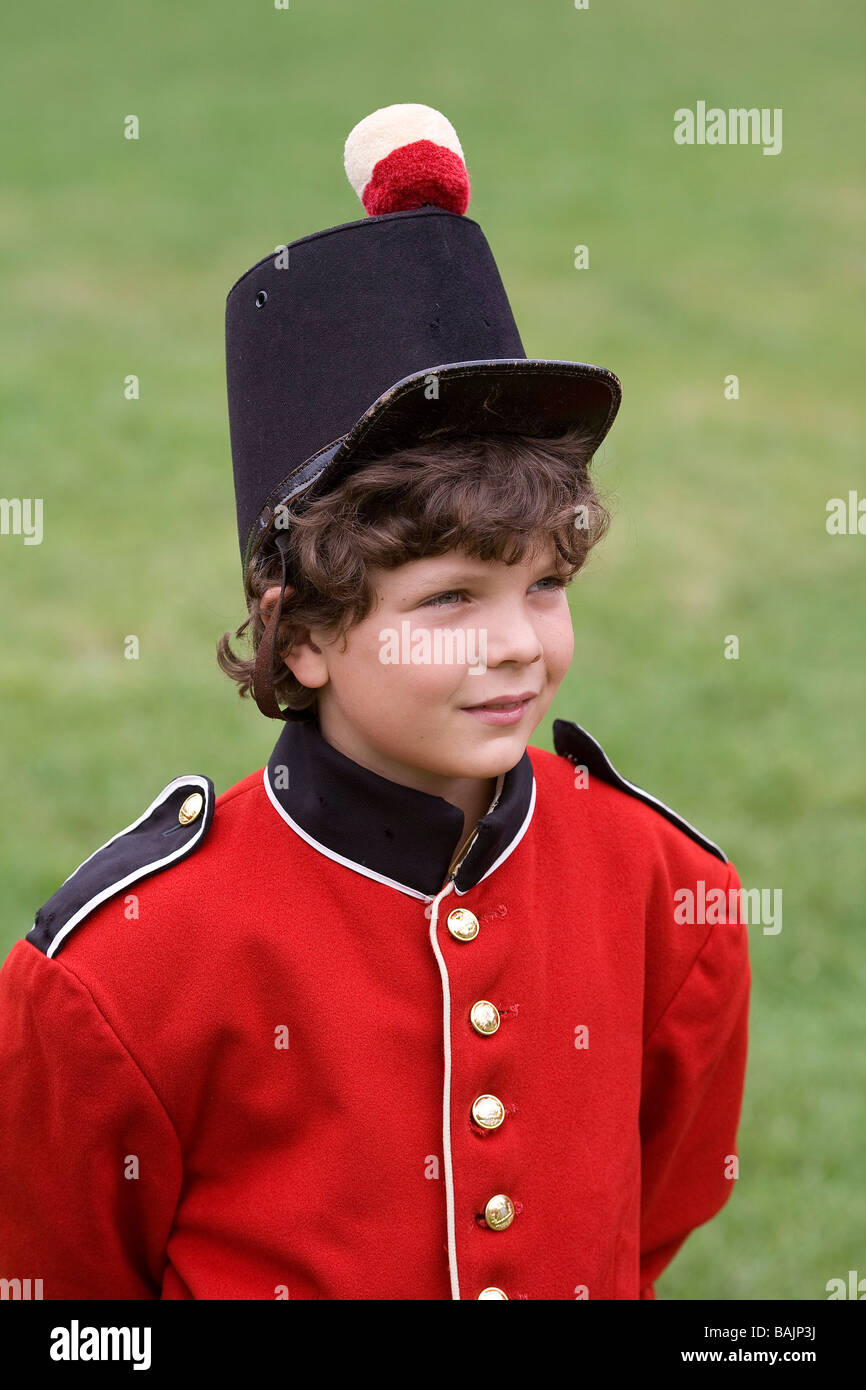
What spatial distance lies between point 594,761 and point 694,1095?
56 centimetres

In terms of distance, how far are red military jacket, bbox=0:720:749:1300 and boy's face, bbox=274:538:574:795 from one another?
10 cm

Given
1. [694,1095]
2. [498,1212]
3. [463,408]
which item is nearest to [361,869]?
[498,1212]

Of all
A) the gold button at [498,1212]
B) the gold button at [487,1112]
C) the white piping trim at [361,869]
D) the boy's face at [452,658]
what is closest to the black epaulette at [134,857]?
the white piping trim at [361,869]

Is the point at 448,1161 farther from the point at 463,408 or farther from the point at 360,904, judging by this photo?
the point at 463,408

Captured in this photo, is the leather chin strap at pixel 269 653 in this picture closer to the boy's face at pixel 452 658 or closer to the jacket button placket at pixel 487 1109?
the boy's face at pixel 452 658

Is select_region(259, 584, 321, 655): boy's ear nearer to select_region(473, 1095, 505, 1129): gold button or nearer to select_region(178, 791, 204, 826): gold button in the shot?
select_region(178, 791, 204, 826): gold button

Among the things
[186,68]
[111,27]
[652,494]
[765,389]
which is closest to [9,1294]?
[652,494]

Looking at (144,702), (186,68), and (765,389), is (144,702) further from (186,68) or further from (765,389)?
(186,68)

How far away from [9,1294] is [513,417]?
1.40m

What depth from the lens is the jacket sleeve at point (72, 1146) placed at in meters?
2.02

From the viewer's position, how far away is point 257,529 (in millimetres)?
2174

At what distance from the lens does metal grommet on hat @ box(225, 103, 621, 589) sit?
2.04 meters

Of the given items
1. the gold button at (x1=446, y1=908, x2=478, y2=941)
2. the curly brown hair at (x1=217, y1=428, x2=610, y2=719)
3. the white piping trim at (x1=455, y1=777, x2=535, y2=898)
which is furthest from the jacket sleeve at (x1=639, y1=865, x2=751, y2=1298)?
the curly brown hair at (x1=217, y1=428, x2=610, y2=719)

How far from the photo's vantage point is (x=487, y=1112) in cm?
209
